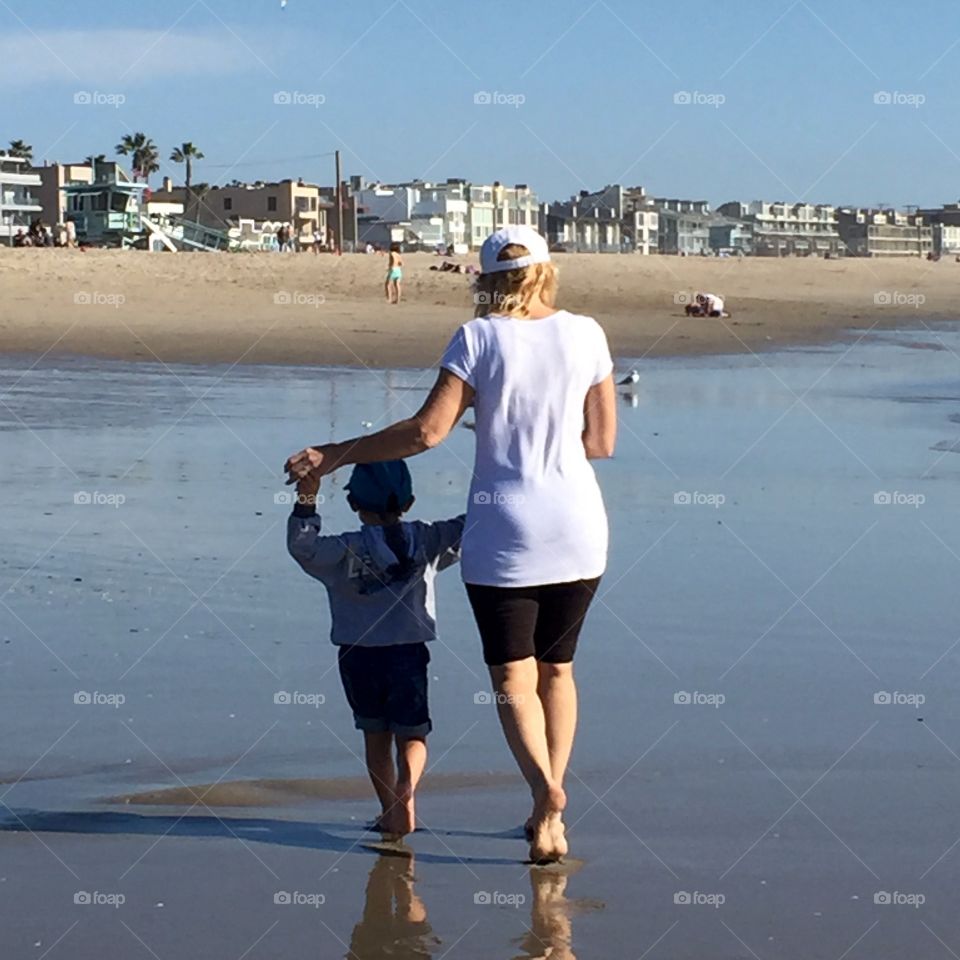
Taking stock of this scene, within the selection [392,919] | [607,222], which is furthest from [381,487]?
[607,222]

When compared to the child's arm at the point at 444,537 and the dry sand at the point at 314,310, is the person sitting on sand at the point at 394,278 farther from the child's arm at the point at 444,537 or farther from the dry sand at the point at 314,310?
the child's arm at the point at 444,537

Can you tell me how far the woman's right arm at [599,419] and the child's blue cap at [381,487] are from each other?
0.47 metres

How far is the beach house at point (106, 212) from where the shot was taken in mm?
63812

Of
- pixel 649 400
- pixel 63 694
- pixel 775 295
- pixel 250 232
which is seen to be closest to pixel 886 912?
pixel 63 694

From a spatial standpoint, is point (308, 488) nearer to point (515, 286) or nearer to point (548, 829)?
point (515, 286)

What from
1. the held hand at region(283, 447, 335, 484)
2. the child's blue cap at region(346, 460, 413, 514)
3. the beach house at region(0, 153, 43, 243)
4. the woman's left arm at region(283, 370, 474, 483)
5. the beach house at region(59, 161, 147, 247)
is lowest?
the child's blue cap at region(346, 460, 413, 514)

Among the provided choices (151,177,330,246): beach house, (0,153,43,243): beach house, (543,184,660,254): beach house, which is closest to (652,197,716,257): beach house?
(543,184,660,254): beach house

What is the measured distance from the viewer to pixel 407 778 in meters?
4.44

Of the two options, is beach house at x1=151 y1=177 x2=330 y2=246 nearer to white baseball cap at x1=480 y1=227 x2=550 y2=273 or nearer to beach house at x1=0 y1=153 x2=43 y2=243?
beach house at x1=0 y1=153 x2=43 y2=243

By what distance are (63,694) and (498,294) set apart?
1.97 meters

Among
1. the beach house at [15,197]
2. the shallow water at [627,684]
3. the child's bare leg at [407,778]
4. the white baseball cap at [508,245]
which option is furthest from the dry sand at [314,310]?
the beach house at [15,197]

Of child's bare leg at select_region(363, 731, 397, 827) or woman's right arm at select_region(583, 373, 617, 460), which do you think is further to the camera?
child's bare leg at select_region(363, 731, 397, 827)

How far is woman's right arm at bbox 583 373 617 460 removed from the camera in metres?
4.26

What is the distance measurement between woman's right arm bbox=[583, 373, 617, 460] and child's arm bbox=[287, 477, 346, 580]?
0.64m
